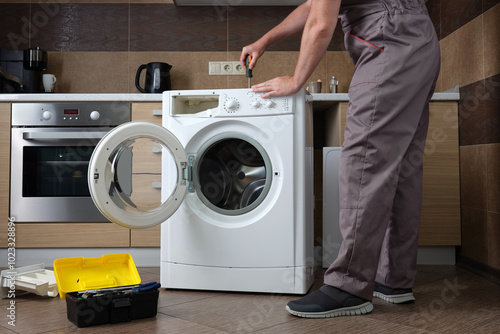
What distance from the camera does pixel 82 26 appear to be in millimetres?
3010

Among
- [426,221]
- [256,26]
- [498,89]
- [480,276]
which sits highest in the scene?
[256,26]

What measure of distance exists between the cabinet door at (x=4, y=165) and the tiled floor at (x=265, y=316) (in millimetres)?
730

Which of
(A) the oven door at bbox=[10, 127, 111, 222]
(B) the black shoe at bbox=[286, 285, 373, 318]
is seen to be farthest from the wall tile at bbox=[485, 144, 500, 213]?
(A) the oven door at bbox=[10, 127, 111, 222]

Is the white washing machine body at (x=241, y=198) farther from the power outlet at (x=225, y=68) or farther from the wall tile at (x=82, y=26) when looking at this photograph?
the wall tile at (x=82, y=26)

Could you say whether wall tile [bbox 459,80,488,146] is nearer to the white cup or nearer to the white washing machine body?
the white washing machine body

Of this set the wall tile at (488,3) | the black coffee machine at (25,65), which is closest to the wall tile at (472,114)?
the wall tile at (488,3)

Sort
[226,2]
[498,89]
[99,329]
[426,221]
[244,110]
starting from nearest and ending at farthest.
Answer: [99,329]
[244,110]
[498,89]
[426,221]
[226,2]

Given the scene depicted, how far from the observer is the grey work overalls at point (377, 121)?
4.73ft

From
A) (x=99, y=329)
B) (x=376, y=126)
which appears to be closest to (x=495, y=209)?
(x=376, y=126)

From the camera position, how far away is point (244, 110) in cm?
179

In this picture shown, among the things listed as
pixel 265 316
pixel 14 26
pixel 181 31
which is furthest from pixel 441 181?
pixel 14 26

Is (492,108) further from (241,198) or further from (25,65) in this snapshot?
(25,65)

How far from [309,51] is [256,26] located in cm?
157

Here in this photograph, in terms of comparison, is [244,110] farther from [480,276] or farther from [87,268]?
[480,276]
